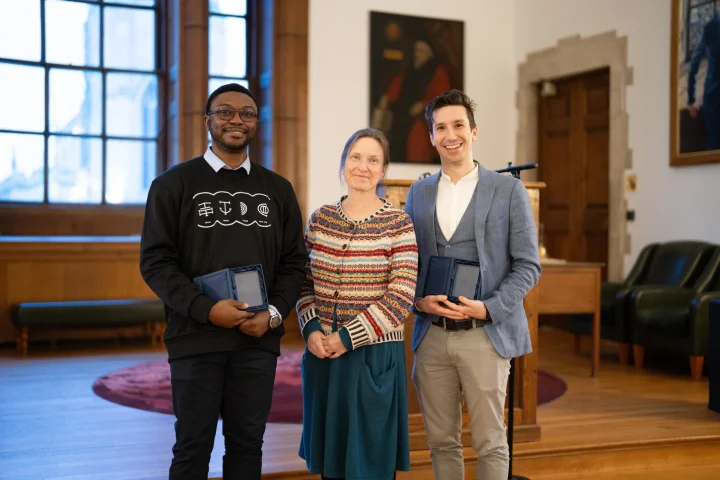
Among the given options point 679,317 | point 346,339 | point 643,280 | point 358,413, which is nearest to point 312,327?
point 346,339

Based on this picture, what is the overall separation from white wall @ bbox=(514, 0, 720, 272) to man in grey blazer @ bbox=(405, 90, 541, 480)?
3913mm

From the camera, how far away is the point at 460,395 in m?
2.75

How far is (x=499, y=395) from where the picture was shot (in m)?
2.68

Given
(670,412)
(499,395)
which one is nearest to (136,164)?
(670,412)

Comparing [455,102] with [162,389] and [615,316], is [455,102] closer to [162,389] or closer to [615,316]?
[162,389]

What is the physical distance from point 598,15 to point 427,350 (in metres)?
5.45

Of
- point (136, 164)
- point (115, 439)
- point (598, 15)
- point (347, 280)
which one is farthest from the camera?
point (136, 164)

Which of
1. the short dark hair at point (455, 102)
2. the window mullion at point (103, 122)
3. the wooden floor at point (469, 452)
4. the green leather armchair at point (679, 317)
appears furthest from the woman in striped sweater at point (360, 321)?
the window mullion at point (103, 122)

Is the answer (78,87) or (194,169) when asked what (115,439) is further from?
(78,87)

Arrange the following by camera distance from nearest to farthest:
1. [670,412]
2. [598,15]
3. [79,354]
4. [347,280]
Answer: [347,280], [670,412], [79,354], [598,15]

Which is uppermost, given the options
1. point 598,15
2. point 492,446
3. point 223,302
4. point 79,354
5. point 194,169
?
point 598,15

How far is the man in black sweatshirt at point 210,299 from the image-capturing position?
2434mm

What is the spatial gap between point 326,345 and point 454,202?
2.15 feet

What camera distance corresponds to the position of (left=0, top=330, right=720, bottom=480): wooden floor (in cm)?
351
